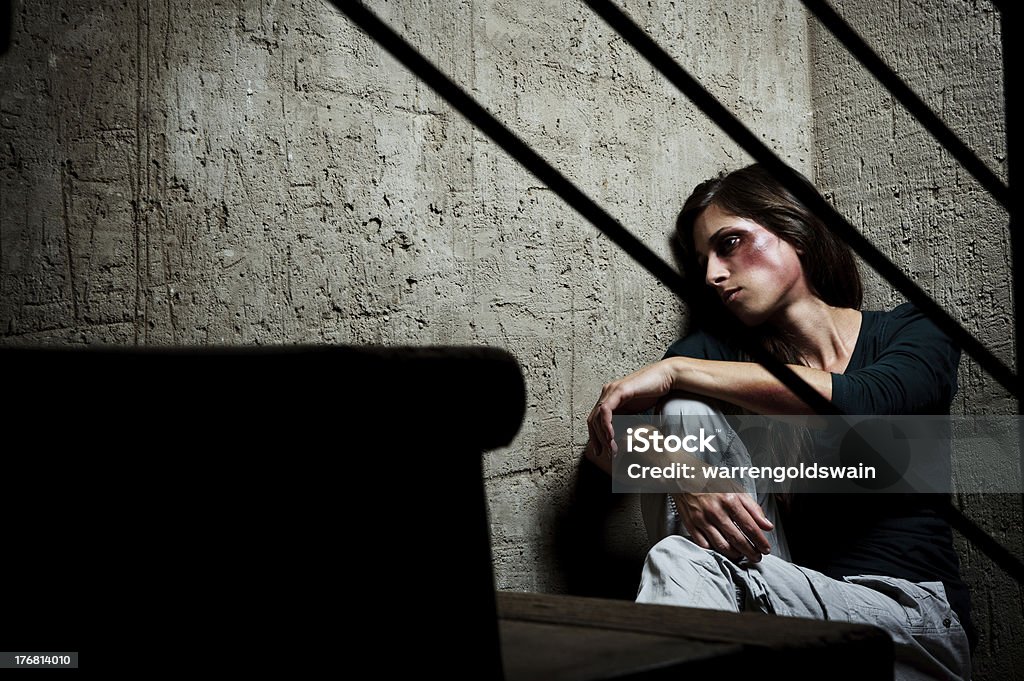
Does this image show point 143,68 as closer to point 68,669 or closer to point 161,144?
point 161,144

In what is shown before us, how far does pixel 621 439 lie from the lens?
288 cm

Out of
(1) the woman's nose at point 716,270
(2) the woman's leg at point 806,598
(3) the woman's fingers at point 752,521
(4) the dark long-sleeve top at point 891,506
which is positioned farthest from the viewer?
(1) the woman's nose at point 716,270

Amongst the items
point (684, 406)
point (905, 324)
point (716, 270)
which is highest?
point (716, 270)

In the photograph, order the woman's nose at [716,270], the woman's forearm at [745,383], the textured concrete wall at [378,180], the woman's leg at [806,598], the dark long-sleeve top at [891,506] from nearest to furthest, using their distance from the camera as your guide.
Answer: the textured concrete wall at [378,180], the woman's leg at [806,598], the dark long-sleeve top at [891,506], the woman's forearm at [745,383], the woman's nose at [716,270]

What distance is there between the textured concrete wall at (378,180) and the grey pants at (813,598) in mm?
533

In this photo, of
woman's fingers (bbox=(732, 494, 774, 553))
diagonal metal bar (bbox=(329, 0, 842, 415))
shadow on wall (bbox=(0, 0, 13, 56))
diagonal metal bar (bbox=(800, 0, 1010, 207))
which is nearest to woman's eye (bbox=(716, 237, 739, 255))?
diagonal metal bar (bbox=(329, 0, 842, 415))

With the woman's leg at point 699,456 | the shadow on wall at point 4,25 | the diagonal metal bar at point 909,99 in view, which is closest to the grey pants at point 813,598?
the woman's leg at point 699,456

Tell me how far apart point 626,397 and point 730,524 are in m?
0.46

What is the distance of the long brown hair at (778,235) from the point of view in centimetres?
310

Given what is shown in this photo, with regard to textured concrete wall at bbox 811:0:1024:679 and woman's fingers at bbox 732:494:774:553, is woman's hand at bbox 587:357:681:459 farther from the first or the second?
textured concrete wall at bbox 811:0:1024:679

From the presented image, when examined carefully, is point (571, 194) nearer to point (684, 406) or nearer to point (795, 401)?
point (684, 406)

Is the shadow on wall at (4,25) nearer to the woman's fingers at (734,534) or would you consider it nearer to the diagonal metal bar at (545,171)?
the diagonal metal bar at (545,171)

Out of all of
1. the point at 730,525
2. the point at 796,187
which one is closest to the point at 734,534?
the point at 730,525

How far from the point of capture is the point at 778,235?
122 inches
